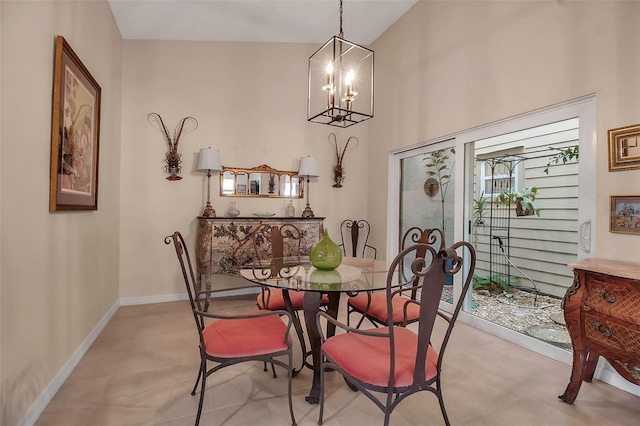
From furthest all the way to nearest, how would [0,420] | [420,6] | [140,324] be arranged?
[420,6]
[140,324]
[0,420]

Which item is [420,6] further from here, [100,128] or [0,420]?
[0,420]

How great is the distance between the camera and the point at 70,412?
181 cm

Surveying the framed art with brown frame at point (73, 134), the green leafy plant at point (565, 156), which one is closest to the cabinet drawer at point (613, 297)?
the green leafy plant at point (565, 156)

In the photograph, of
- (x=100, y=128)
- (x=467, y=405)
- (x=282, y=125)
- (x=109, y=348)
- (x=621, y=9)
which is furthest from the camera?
(x=282, y=125)

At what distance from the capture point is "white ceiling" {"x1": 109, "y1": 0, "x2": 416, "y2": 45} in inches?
140

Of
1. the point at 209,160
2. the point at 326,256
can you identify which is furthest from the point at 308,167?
the point at 326,256

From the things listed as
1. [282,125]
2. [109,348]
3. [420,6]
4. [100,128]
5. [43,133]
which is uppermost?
[420,6]

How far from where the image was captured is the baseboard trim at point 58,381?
170 cm

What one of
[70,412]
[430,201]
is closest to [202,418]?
[70,412]

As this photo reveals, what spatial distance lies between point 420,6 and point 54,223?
428 centimetres

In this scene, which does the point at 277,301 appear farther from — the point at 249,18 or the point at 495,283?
the point at 249,18

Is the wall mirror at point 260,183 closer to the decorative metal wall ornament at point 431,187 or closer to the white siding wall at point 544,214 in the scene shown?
the decorative metal wall ornament at point 431,187

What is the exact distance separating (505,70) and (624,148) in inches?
47.2

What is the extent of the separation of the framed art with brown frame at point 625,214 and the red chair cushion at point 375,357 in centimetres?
166
